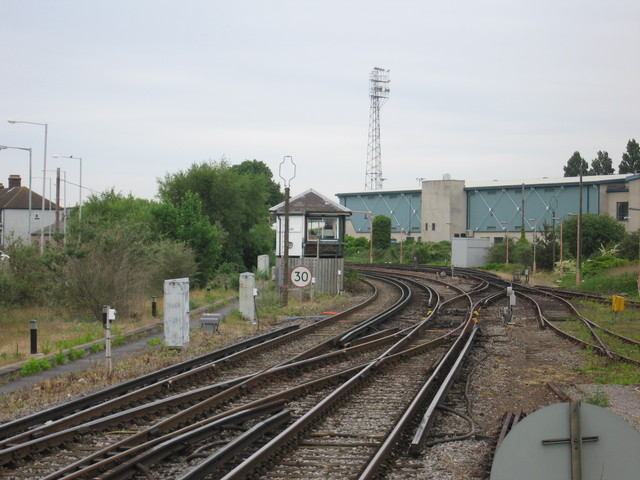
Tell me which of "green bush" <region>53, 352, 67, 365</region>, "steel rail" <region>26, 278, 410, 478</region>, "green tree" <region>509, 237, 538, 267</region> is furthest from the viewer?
"green tree" <region>509, 237, 538, 267</region>

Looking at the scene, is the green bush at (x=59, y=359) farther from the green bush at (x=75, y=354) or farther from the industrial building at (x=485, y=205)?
the industrial building at (x=485, y=205)

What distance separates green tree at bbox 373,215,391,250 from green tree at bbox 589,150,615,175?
4822 centimetres

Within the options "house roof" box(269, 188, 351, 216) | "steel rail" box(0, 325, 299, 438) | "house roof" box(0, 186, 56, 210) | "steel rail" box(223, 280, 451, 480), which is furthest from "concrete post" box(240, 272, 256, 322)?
"house roof" box(0, 186, 56, 210)

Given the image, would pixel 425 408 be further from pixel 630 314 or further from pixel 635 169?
pixel 635 169

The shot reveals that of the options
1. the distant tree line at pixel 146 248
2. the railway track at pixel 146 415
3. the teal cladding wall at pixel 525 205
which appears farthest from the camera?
the teal cladding wall at pixel 525 205

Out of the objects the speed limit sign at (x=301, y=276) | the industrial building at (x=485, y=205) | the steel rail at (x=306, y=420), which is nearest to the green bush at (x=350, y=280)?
the speed limit sign at (x=301, y=276)

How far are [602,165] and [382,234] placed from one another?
4994 cm

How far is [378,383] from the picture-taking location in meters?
12.4

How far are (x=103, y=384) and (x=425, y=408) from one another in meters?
5.30

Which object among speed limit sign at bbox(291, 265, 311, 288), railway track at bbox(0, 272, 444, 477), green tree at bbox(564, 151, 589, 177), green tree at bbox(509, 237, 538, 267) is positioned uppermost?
green tree at bbox(564, 151, 589, 177)

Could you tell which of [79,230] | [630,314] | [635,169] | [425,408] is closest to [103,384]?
[425,408]

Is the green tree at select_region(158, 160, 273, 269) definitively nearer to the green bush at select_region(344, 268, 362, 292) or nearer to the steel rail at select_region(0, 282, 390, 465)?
the green bush at select_region(344, 268, 362, 292)

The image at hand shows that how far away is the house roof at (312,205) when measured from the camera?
38125 millimetres

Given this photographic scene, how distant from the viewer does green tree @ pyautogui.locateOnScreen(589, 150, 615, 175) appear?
4530 inches
